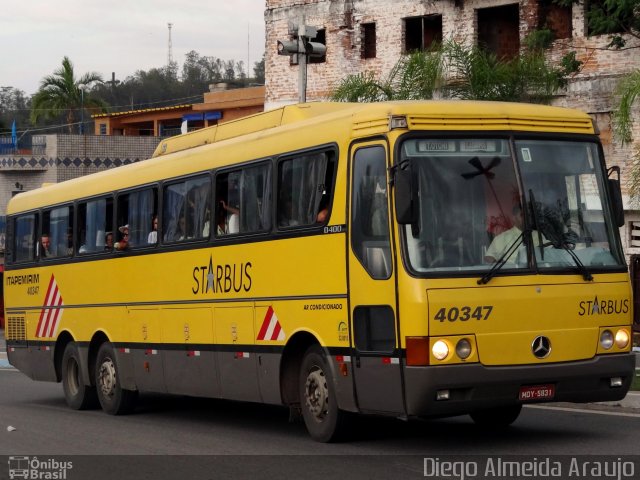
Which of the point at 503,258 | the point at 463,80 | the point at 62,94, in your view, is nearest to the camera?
the point at 503,258

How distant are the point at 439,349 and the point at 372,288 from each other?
890 mm

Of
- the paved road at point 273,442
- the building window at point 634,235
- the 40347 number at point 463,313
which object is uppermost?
the building window at point 634,235

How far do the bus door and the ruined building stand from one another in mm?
20704

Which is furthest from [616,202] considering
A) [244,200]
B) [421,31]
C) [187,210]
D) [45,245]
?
[421,31]

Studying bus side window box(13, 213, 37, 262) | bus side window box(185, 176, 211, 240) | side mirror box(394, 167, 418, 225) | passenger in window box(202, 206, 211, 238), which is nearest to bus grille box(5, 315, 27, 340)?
bus side window box(13, 213, 37, 262)

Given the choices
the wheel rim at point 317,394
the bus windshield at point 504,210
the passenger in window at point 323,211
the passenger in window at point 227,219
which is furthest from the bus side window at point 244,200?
the bus windshield at point 504,210

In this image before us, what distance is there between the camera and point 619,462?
1079cm

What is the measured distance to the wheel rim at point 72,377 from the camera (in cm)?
1862

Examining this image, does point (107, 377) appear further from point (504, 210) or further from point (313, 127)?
point (504, 210)

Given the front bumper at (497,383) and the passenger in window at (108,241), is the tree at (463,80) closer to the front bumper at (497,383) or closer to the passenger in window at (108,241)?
the passenger in window at (108,241)

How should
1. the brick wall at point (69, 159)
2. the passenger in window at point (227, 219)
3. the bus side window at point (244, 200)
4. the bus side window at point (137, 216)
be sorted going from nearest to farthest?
1. the bus side window at point (244, 200)
2. the passenger in window at point (227, 219)
3. the bus side window at point (137, 216)
4. the brick wall at point (69, 159)

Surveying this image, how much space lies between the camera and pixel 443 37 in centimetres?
3641

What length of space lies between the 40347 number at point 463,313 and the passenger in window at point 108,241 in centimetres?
753

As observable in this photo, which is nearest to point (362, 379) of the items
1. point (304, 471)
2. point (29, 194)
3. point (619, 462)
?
point (304, 471)
